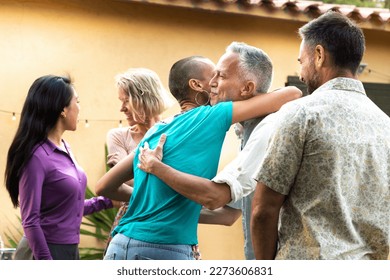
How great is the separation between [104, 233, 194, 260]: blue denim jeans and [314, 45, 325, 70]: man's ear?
1.07 meters

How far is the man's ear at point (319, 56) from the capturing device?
373cm

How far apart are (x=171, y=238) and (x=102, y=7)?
21.4 feet

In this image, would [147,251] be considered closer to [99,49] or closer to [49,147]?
[49,147]

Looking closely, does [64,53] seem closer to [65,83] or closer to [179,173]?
[65,83]

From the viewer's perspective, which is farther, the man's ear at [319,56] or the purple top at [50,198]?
the purple top at [50,198]

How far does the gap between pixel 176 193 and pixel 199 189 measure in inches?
7.7

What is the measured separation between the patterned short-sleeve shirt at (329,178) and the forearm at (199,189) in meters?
0.44

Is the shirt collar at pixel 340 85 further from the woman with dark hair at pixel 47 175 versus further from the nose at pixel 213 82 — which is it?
the woman with dark hair at pixel 47 175

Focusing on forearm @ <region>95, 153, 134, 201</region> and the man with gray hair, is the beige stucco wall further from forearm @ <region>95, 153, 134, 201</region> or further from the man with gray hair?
the man with gray hair

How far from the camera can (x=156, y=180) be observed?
166 inches

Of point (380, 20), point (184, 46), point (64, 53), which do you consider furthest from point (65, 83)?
point (380, 20)

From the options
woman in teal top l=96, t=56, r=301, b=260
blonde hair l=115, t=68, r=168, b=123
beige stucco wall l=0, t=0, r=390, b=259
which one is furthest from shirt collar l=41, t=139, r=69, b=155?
beige stucco wall l=0, t=0, r=390, b=259

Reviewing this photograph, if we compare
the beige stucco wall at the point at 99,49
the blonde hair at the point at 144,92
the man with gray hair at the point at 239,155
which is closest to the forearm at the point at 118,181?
the man with gray hair at the point at 239,155

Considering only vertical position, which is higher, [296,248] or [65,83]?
[65,83]
